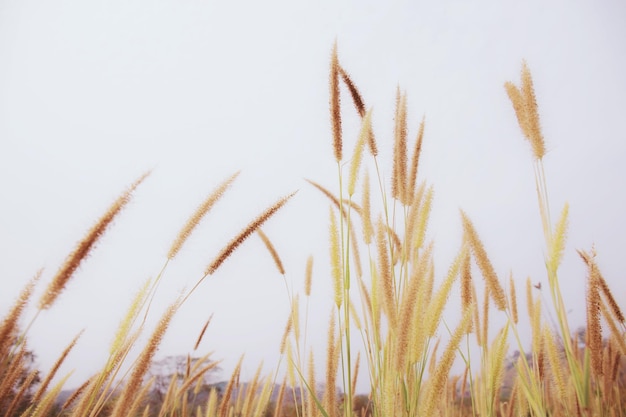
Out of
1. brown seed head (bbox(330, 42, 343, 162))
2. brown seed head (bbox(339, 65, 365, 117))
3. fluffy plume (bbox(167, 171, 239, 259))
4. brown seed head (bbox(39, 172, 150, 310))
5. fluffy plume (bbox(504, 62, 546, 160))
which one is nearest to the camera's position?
brown seed head (bbox(39, 172, 150, 310))

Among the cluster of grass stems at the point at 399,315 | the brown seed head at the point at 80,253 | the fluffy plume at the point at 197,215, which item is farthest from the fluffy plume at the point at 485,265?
the brown seed head at the point at 80,253

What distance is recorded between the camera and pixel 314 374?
1.63 m

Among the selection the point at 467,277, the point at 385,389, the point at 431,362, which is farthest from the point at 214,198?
the point at 431,362

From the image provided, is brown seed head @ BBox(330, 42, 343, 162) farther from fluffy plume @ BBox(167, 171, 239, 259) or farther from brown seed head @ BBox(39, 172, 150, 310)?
brown seed head @ BBox(39, 172, 150, 310)

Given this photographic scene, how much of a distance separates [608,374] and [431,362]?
86cm

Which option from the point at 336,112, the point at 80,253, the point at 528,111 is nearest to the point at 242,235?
the point at 80,253

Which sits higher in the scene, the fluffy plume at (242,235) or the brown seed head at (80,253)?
the fluffy plume at (242,235)

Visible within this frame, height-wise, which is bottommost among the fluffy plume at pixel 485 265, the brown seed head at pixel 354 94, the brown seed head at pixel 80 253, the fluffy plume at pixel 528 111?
the brown seed head at pixel 80 253

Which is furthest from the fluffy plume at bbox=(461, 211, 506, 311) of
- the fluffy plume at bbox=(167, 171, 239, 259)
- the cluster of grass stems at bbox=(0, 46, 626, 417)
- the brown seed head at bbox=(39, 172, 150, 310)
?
the brown seed head at bbox=(39, 172, 150, 310)

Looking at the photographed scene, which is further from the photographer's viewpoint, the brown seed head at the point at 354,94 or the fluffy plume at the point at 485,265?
the brown seed head at the point at 354,94

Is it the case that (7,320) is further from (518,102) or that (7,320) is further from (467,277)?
(518,102)

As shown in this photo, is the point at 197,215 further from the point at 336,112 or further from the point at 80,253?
the point at 336,112

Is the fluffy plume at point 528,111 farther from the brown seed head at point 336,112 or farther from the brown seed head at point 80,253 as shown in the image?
the brown seed head at point 80,253

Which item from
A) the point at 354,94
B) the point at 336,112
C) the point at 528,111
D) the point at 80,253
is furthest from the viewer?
the point at 354,94
